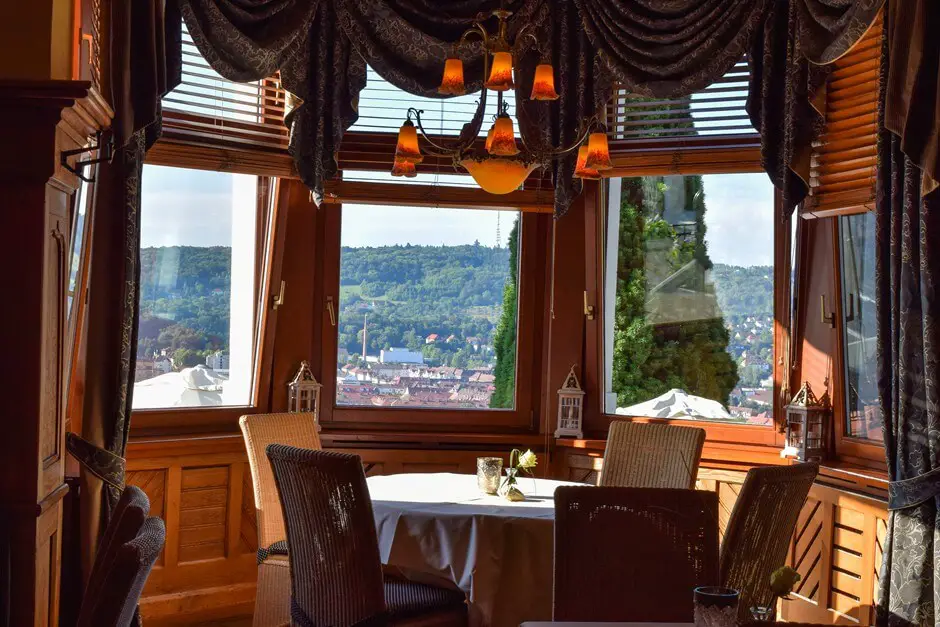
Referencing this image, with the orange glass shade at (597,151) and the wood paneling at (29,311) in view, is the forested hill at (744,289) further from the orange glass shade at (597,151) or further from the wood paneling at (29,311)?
the wood paneling at (29,311)

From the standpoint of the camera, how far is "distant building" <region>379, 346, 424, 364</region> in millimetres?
5023

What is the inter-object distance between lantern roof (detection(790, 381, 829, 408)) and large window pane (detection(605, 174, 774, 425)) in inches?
11.5

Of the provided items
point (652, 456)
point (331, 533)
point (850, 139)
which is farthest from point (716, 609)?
point (850, 139)

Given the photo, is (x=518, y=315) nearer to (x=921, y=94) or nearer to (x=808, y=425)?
(x=808, y=425)

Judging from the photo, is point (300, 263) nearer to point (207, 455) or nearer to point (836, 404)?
point (207, 455)

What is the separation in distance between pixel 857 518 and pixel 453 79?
2391 millimetres

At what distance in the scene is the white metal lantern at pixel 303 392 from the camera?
473 centimetres

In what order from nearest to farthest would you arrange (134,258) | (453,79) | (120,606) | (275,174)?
(120,606), (453,79), (134,258), (275,174)

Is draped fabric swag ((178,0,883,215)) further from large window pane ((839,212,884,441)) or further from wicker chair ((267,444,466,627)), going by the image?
wicker chair ((267,444,466,627))

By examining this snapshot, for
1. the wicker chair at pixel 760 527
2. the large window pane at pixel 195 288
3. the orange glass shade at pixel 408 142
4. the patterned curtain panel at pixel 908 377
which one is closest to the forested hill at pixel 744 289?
the patterned curtain panel at pixel 908 377

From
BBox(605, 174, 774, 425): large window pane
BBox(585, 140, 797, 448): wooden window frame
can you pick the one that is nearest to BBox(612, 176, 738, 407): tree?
BBox(605, 174, 774, 425): large window pane

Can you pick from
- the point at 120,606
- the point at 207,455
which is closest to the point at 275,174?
the point at 207,455

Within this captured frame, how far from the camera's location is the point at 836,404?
171 inches

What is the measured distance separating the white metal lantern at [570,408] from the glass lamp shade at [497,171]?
1.81 metres
